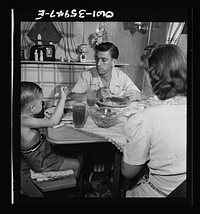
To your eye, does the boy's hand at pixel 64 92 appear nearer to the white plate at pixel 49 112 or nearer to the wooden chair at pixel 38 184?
the white plate at pixel 49 112

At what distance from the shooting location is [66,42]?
1.32 metres

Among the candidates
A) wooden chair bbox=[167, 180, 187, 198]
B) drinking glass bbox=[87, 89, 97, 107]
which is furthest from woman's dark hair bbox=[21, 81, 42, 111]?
wooden chair bbox=[167, 180, 187, 198]

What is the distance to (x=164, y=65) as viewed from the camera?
128 centimetres

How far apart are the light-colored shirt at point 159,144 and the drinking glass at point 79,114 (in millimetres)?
189

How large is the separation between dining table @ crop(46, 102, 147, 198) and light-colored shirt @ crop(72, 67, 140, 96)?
0.08m

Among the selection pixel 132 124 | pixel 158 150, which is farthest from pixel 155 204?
pixel 132 124

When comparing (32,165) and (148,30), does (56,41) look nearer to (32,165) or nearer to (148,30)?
(148,30)

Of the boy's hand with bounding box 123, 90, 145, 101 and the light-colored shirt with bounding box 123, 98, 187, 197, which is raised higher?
the boy's hand with bounding box 123, 90, 145, 101

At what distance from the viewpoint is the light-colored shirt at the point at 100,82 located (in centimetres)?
132

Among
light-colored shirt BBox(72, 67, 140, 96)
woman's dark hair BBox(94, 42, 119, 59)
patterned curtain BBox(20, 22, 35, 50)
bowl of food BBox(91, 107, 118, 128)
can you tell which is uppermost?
patterned curtain BBox(20, 22, 35, 50)

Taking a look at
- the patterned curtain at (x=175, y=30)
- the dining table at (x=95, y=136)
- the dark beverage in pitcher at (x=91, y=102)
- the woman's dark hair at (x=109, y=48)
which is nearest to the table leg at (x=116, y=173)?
the dining table at (x=95, y=136)

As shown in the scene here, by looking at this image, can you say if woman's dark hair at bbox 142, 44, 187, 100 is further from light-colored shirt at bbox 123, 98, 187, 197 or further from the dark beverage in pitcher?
the dark beverage in pitcher

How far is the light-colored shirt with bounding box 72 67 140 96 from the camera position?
1323mm
